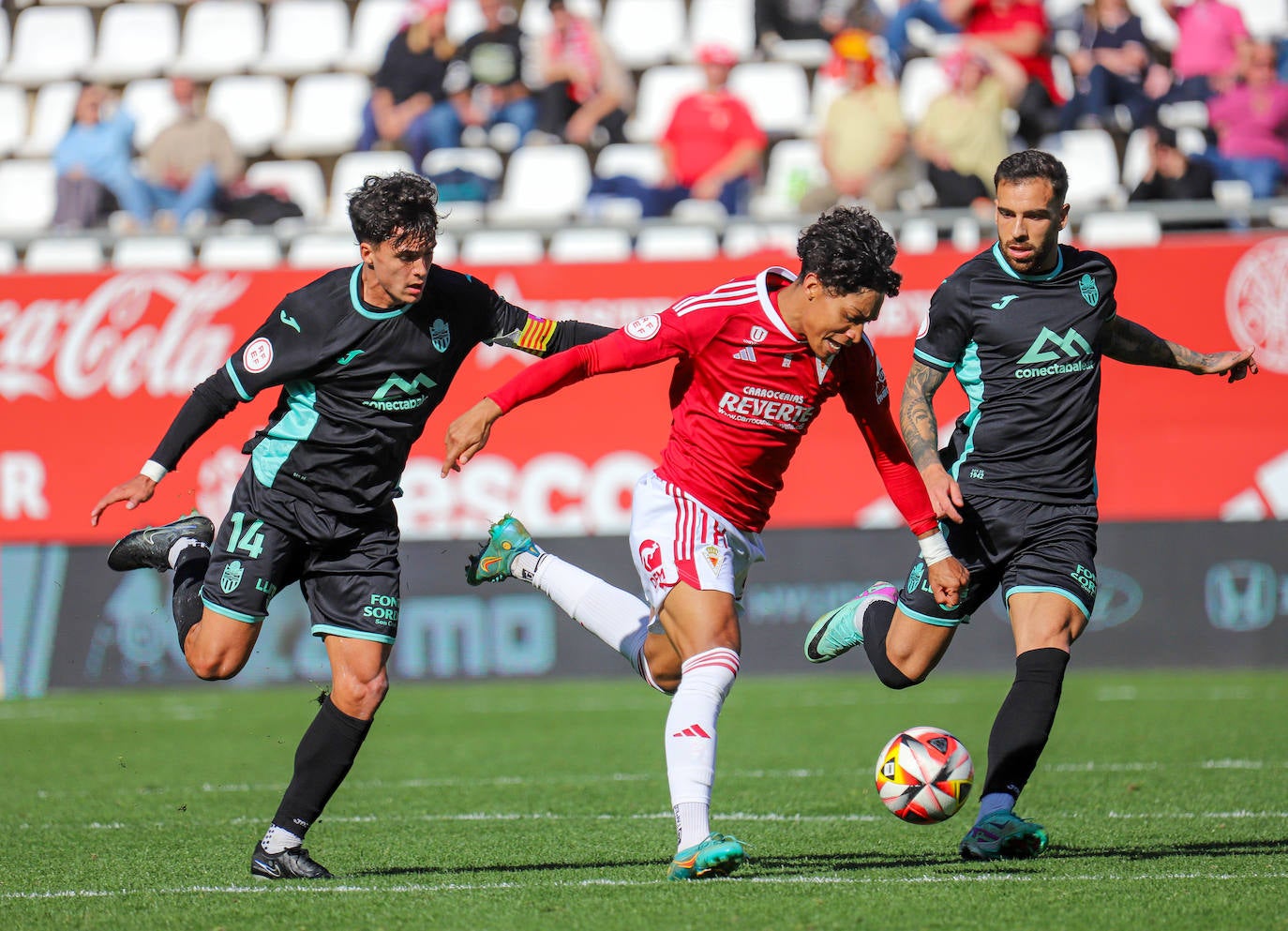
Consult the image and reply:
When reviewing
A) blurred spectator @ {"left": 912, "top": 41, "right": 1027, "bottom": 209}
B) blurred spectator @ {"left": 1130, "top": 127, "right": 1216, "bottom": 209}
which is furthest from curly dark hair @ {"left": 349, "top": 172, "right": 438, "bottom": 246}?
blurred spectator @ {"left": 1130, "top": 127, "right": 1216, "bottom": 209}

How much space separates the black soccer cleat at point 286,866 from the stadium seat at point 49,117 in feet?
45.0

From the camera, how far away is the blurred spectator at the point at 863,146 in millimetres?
14367

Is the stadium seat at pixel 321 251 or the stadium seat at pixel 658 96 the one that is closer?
the stadium seat at pixel 321 251

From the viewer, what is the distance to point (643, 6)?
1723 cm

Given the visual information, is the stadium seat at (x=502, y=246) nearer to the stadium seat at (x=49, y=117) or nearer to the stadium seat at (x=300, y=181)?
the stadium seat at (x=300, y=181)

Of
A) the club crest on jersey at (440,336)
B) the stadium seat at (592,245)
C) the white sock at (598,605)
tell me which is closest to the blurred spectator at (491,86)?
the stadium seat at (592,245)

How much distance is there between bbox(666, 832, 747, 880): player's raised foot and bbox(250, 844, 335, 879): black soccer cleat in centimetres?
124

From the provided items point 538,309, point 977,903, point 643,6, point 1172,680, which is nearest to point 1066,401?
point 977,903

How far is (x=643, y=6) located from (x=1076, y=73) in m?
4.77

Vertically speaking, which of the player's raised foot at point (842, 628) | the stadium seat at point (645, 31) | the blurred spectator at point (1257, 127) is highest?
the stadium seat at point (645, 31)

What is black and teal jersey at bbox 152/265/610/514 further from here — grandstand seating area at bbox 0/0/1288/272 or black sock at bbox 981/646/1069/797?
grandstand seating area at bbox 0/0/1288/272

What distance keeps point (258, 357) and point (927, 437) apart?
2425mm

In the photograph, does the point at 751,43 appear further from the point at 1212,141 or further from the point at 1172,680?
the point at 1172,680

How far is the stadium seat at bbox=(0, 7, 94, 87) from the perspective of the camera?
18.4 m
